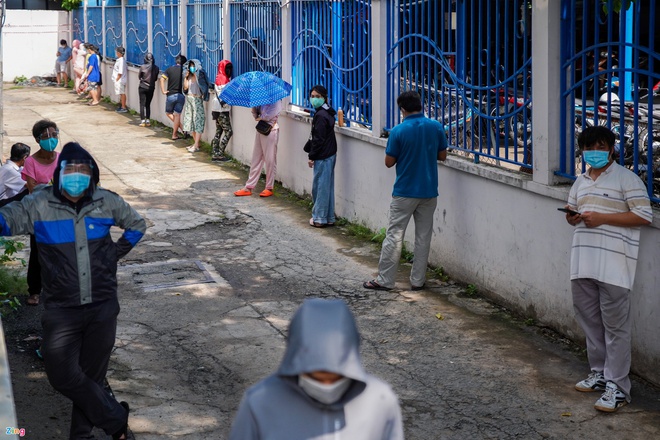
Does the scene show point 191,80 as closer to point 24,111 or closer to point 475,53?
point 24,111

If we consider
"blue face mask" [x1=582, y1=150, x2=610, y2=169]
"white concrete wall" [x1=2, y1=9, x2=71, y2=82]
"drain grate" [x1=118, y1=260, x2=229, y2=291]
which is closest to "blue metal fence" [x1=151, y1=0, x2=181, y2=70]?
"white concrete wall" [x1=2, y1=9, x2=71, y2=82]

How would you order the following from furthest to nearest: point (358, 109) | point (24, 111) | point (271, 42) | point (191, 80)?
point (24, 111) → point (191, 80) → point (271, 42) → point (358, 109)

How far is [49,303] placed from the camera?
5.37m

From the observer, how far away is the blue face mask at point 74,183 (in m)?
5.32

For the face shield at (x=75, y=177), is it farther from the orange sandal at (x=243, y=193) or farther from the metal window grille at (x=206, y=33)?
the metal window grille at (x=206, y=33)

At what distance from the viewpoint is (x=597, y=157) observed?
6.15 metres

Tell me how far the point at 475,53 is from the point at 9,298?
4548 millimetres

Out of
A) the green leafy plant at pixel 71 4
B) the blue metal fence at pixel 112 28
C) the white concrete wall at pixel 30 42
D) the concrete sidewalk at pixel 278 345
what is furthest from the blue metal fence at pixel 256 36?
the white concrete wall at pixel 30 42

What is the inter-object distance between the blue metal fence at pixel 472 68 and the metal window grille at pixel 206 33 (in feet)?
24.6

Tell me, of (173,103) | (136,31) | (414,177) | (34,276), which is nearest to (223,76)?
(173,103)

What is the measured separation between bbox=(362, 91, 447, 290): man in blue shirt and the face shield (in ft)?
12.4

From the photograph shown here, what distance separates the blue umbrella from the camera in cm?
1264

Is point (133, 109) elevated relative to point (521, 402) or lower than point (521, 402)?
elevated

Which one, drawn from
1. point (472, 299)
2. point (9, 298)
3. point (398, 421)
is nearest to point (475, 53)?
point (472, 299)
